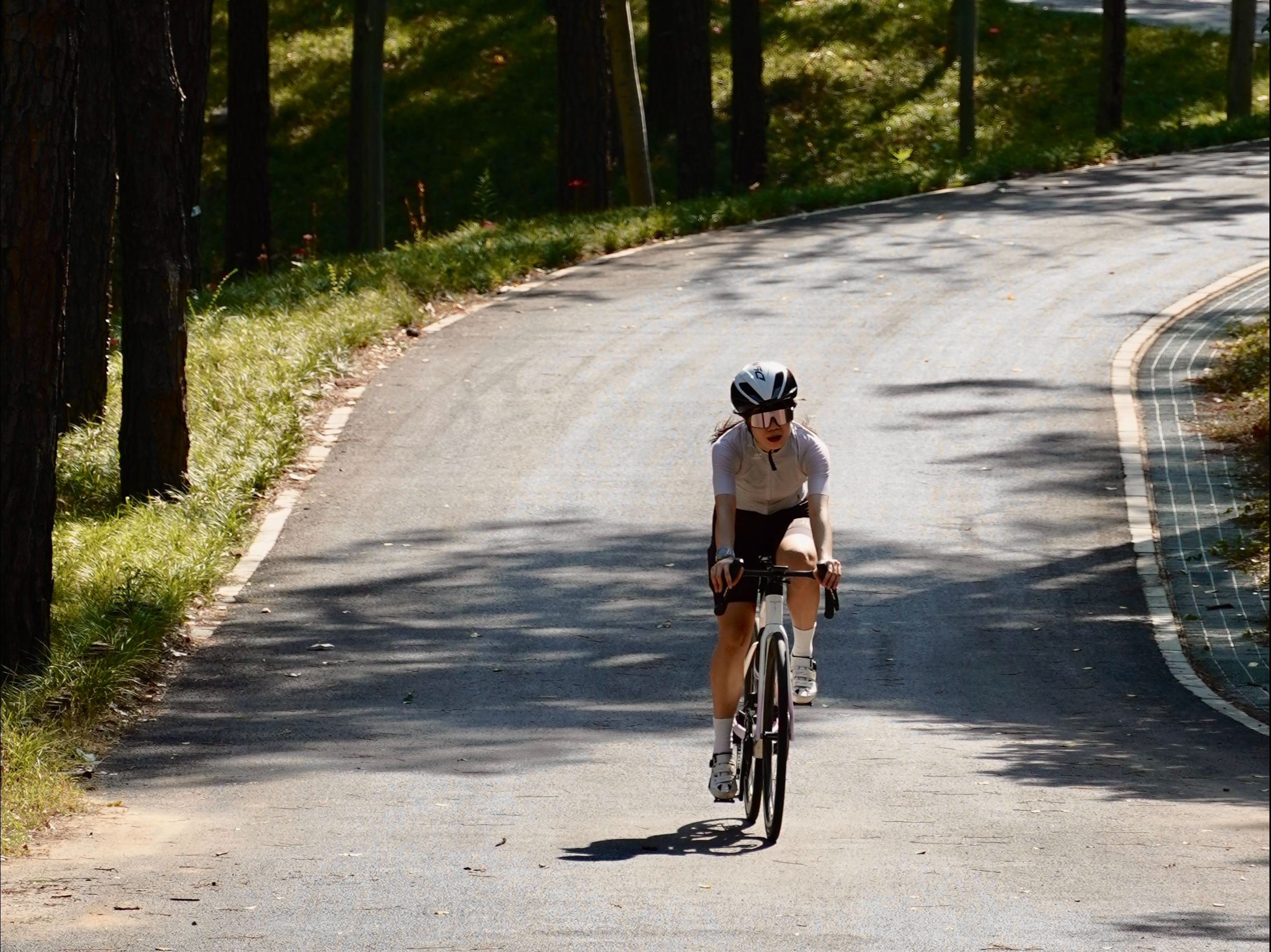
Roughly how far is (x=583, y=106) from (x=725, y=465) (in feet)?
63.8

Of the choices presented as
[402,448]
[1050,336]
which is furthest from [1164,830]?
[1050,336]

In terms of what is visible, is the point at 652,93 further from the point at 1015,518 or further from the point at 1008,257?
the point at 1015,518

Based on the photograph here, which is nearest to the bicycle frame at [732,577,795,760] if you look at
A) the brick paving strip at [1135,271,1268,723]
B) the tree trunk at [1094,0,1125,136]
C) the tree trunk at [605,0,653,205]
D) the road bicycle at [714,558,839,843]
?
the road bicycle at [714,558,839,843]

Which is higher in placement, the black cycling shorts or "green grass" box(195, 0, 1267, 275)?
"green grass" box(195, 0, 1267, 275)

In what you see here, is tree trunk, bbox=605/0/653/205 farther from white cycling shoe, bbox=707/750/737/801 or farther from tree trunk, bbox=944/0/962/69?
white cycling shoe, bbox=707/750/737/801

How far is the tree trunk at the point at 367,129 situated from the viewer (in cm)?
2264

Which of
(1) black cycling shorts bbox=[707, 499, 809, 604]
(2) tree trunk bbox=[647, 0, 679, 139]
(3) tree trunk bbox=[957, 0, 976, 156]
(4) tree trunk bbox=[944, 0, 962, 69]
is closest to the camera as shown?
(1) black cycling shorts bbox=[707, 499, 809, 604]

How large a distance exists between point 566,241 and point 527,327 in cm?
392

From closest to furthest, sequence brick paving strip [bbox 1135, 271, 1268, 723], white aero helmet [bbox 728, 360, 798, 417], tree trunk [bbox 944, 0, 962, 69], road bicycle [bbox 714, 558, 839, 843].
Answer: white aero helmet [bbox 728, 360, 798, 417] → road bicycle [bbox 714, 558, 839, 843] → brick paving strip [bbox 1135, 271, 1268, 723] → tree trunk [bbox 944, 0, 962, 69]

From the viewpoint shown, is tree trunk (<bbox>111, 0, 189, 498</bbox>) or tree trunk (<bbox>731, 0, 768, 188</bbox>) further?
tree trunk (<bbox>731, 0, 768, 188</bbox>)

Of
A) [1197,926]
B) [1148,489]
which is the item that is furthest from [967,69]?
[1197,926]

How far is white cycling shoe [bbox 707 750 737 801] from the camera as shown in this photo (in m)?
8.19

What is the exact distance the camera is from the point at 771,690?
7789 millimetres

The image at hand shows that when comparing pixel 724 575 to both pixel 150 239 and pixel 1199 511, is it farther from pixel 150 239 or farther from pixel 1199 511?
pixel 1199 511
